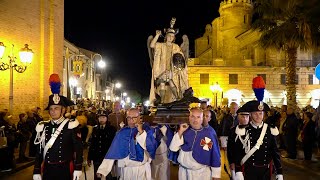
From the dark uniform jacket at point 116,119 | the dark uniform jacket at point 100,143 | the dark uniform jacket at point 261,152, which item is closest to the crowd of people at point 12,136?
the dark uniform jacket at point 116,119

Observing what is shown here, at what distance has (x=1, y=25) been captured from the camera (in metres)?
21.3

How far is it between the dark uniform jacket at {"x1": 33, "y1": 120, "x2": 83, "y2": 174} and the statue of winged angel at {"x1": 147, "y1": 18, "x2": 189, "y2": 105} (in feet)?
17.9

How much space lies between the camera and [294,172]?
13.8 meters

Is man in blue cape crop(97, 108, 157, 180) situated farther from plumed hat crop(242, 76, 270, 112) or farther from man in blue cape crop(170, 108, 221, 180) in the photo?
plumed hat crop(242, 76, 270, 112)

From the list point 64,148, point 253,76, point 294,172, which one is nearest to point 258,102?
point 64,148

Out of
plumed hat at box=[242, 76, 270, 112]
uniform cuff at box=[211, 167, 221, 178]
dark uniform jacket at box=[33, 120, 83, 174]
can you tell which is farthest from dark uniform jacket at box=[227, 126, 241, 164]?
dark uniform jacket at box=[33, 120, 83, 174]

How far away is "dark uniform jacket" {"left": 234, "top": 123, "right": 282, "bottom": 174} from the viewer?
21.2 feet

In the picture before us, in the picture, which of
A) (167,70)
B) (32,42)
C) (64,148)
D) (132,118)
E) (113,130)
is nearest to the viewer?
(64,148)

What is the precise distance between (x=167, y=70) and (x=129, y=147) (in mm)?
5677

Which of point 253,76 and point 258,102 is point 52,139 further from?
point 253,76

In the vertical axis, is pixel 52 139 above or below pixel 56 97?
below

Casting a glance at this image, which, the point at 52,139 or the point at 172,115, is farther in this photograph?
the point at 172,115

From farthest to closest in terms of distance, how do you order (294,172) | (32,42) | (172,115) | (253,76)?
1. (253,76)
2. (32,42)
3. (294,172)
4. (172,115)

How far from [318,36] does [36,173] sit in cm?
1829
